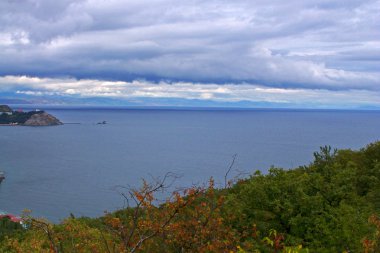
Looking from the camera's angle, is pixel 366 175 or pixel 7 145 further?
pixel 7 145

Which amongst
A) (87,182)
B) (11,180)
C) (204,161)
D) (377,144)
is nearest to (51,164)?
(11,180)

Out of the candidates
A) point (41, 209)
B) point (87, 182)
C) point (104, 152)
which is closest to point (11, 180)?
point (87, 182)

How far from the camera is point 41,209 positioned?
2950 inches

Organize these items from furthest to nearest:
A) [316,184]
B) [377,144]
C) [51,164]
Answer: [51,164] < [377,144] < [316,184]

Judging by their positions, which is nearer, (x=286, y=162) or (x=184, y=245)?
(x=184, y=245)

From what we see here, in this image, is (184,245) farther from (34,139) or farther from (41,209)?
(34,139)

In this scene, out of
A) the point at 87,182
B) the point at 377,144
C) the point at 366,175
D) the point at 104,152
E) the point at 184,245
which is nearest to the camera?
the point at 184,245

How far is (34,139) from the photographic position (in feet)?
604

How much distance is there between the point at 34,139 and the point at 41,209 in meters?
117

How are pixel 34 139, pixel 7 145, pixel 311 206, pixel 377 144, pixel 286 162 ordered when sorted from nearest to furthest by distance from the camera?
1. pixel 311 206
2. pixel 377 144
3. pixel 286 162
4. pixel 7 145
5. pixel 34 139

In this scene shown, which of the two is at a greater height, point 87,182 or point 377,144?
point 377,144

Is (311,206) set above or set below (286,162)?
above

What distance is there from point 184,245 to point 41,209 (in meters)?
69.2

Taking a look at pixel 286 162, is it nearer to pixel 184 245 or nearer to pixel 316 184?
pixel 316 184
